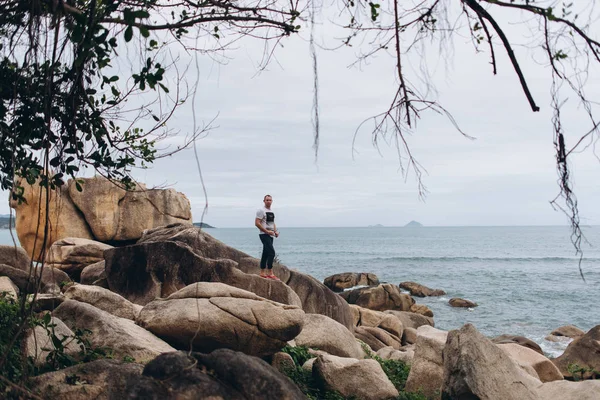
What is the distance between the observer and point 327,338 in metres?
12.8

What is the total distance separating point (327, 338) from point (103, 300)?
457 cm

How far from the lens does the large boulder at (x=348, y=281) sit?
4438 centimetres

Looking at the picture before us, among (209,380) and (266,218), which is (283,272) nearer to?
(266,218)

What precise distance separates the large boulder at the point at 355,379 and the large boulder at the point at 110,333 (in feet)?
8.57

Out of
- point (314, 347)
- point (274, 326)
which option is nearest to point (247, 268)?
point (314, 347)

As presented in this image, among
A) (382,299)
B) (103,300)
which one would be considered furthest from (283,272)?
(382,299)

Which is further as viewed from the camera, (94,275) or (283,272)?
(283,272)

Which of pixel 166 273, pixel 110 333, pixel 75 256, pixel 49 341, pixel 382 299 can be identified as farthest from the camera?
pixel 382 299

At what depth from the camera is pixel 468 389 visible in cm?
914

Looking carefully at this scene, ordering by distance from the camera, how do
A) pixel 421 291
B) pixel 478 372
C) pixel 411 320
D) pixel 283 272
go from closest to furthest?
pixel 478 372, pixel 283 272, pixel 411 320, pixel 421 291

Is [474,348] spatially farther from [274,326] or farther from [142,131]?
[142,131]

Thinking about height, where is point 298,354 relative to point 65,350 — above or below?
below

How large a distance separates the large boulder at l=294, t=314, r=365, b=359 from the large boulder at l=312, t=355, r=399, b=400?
214 cm

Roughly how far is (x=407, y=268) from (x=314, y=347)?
60782mm
